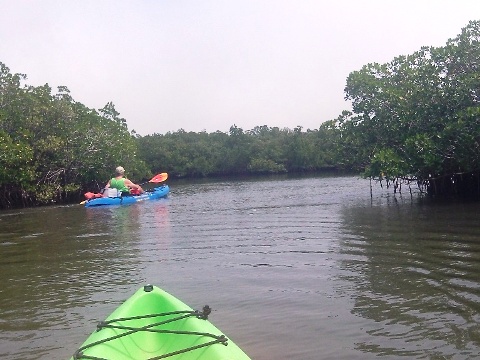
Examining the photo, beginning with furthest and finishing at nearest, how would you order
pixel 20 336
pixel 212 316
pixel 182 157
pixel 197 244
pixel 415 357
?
pixel 182 157 → pixel 197 244 → pixel 212 316 → pixel 20 336 → pixel 415 357

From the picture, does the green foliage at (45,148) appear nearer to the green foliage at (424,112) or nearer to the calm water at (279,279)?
the calm water at (279,279)

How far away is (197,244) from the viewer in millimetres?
10164

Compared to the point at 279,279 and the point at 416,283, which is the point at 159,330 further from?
the point at 416,283

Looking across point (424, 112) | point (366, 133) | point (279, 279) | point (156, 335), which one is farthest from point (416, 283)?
point (366, 133)

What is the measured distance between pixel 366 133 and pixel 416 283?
1198 cm

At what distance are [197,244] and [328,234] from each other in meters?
2.53

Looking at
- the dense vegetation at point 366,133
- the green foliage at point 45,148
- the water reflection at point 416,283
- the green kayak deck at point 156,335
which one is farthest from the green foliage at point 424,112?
the green foliage at point 45,148

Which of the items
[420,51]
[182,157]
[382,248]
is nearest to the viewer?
[382,248]

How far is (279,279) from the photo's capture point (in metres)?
7.14

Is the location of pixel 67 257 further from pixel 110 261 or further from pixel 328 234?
pixel 328 234

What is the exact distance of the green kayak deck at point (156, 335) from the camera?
381 centimetres

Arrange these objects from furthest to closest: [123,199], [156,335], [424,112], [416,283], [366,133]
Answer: [123,199] → [366,133] → [424,112] → [416,283] → [156,335]

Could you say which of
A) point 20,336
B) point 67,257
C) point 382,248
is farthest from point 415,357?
point 67,257

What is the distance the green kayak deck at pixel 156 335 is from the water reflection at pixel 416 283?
1446 millimetres
